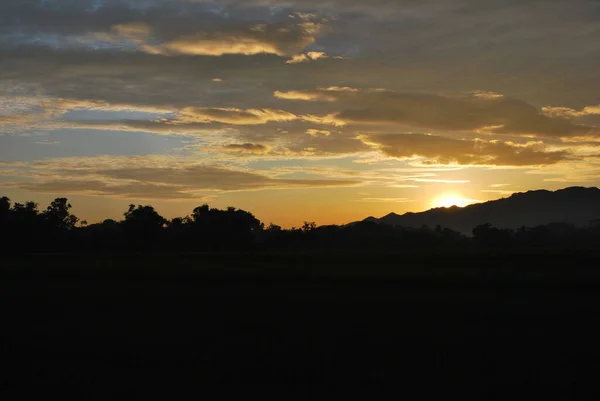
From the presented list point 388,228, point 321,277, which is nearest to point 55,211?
point 388,228

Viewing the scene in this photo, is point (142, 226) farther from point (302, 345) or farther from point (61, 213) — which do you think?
point (302, 345)

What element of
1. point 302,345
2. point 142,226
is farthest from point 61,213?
point 302,345

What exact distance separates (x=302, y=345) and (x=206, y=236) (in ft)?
386

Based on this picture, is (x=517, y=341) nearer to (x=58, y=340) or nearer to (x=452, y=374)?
(x=452, y=374)

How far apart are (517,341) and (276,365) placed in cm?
755

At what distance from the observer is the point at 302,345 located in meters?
16.7

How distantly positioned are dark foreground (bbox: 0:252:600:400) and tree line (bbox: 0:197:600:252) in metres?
86.0

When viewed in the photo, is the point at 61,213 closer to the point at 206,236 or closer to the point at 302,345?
the point at 206,236

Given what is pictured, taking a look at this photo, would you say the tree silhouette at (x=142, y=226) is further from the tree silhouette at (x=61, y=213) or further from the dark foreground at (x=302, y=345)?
the dark foreground at (x=302, y=345)

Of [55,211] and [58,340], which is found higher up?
[55,211]

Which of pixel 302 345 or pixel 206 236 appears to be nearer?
pixel 302 345

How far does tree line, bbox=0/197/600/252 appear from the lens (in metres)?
113

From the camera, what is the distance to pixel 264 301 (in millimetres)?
28125

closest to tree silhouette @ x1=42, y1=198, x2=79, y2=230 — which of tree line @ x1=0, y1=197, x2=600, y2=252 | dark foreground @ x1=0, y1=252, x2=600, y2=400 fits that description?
tree line @ x1=0, y1=197, x2=600, y2=252
